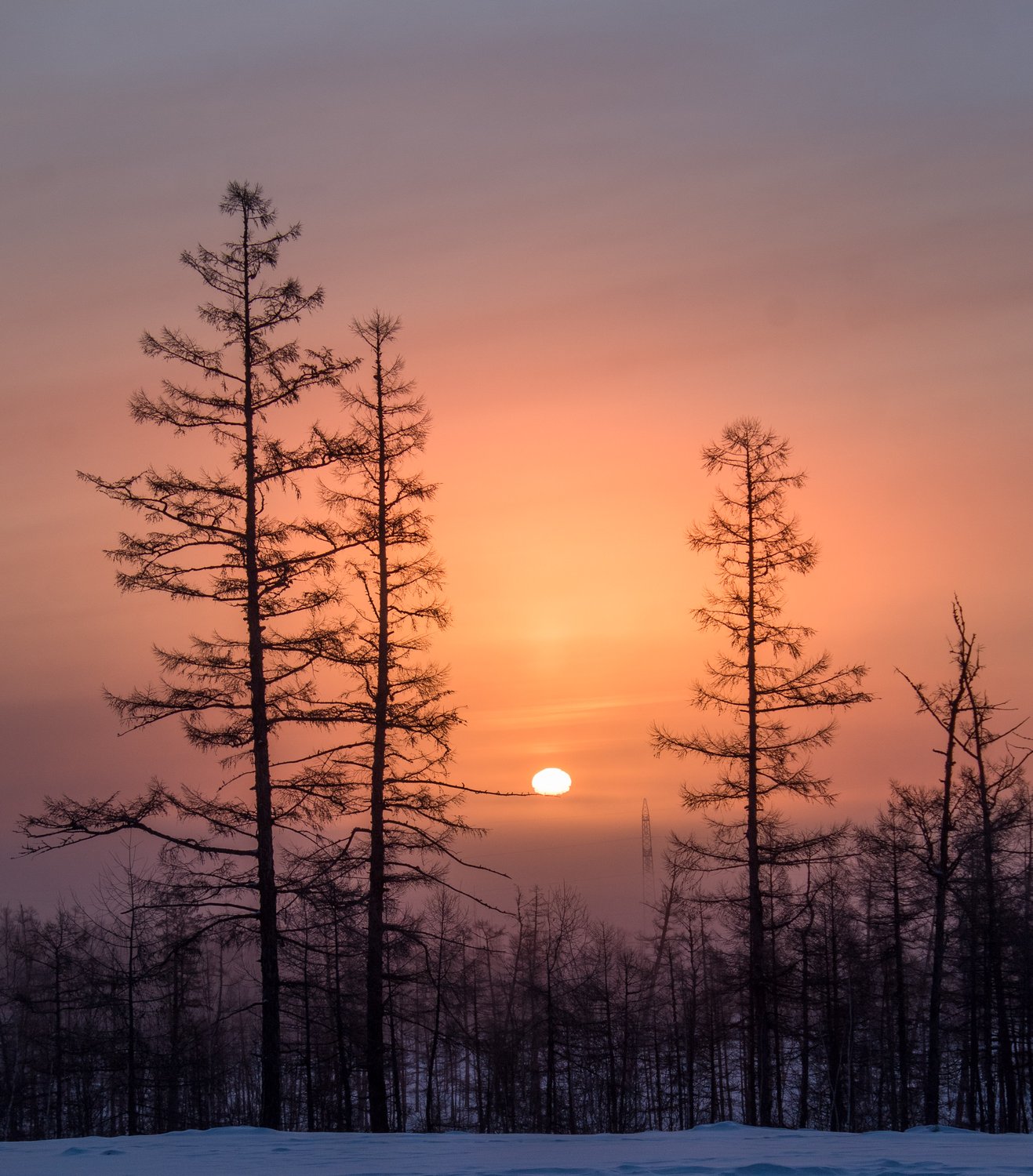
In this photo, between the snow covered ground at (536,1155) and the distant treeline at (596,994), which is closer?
the snow covered ground at (536,1155)

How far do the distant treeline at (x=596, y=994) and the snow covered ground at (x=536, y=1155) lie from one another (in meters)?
6.31

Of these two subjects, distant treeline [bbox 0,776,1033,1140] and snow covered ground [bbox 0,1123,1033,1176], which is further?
distant treeline [bbox 0,776,1033,1140]

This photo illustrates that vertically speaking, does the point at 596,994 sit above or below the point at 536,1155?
below

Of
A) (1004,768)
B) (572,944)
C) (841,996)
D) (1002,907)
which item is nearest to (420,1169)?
(1004,768)

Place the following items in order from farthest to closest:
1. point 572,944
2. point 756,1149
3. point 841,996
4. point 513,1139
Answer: point 572,944
point 841,996
point 513,1139
point 756,1149

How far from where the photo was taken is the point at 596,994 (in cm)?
4953

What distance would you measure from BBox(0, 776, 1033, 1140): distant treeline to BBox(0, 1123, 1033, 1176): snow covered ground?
6.31 meters

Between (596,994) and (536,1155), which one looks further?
(596,994)

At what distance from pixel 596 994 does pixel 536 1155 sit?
144 ft

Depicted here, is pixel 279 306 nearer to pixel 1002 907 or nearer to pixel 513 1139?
pixel 513 1139

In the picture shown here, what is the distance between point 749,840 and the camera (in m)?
20.6

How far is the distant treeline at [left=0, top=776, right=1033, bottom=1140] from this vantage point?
2056 centimetres

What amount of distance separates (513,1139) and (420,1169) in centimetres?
254

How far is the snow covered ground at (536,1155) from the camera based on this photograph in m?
7.50
